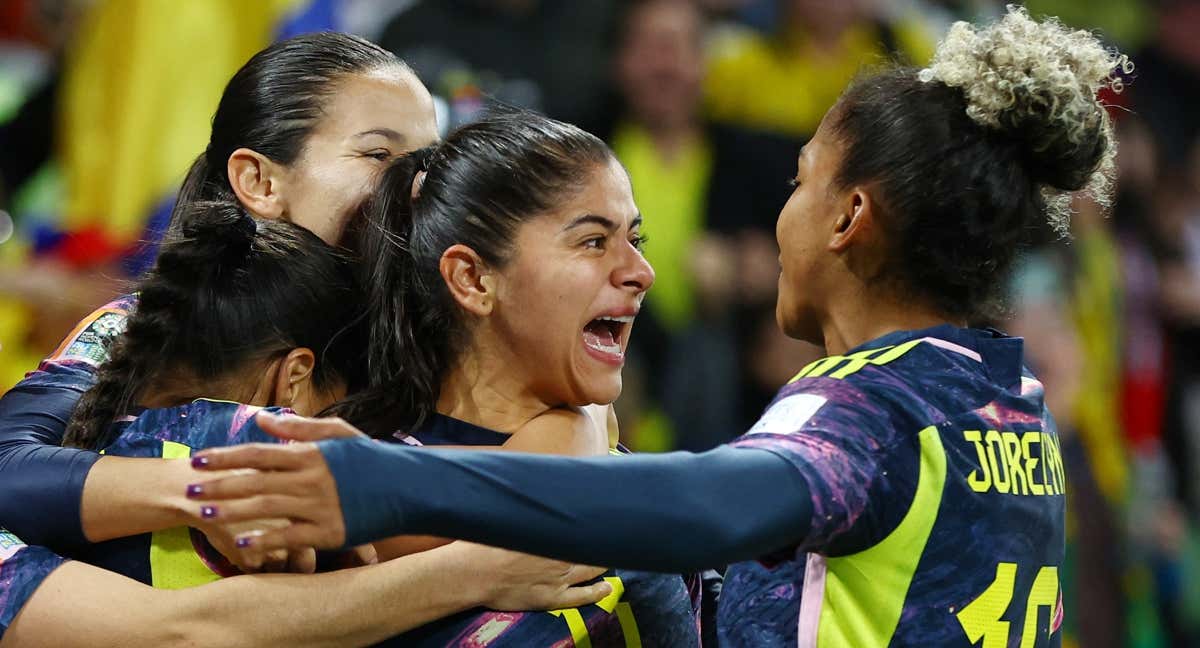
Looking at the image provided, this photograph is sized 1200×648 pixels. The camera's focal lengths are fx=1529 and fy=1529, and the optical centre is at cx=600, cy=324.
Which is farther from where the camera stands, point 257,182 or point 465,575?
point 257,182

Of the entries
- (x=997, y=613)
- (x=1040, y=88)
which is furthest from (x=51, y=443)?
(x=1040, y=88)

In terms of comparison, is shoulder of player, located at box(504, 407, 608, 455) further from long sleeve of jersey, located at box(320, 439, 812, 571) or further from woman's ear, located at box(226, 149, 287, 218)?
woman's ear, located at box(226, 149, 287, 218)

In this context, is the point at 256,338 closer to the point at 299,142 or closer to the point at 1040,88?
the point at 299,142

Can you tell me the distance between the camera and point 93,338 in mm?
2309

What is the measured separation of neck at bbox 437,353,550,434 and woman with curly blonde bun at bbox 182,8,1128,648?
0.39 meters

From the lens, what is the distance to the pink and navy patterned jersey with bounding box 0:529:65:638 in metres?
1.96

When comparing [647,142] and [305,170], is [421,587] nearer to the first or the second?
[305,170]

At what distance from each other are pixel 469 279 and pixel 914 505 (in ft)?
2.39

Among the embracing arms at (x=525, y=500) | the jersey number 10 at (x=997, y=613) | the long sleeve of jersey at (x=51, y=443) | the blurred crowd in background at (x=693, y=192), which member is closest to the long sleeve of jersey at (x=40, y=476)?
the long sleeve of jersey at (x=51, y=443)

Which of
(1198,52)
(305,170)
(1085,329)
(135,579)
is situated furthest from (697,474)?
(1198,52)

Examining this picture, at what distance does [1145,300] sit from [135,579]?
5.27 metres

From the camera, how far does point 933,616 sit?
1895 mm

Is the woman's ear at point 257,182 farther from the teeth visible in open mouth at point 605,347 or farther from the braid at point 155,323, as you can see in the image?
the teeth visible in open mouth at point 605,347

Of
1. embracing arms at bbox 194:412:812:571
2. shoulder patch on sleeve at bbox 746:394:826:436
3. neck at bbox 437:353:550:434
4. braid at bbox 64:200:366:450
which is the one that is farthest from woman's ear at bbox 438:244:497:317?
embracing arms at bbox 194:412:812:571
